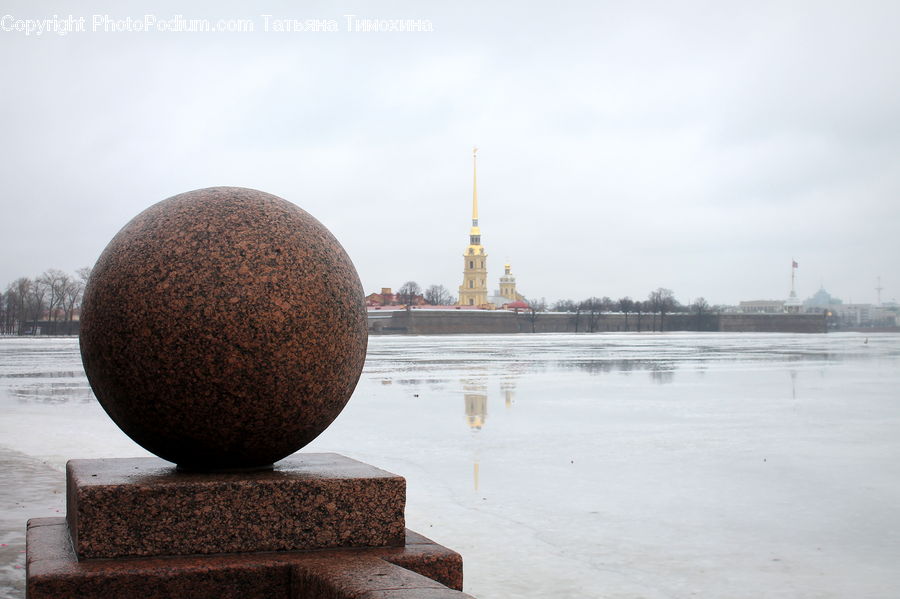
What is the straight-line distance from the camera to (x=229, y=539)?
175 inches

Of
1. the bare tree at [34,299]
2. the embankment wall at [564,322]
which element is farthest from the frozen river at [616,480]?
the bare tree at [34,299]

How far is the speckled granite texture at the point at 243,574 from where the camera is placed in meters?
4.01

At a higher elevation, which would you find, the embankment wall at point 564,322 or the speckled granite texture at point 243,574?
the embankment wall at point 564,322

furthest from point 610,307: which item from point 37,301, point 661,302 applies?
point 37,301

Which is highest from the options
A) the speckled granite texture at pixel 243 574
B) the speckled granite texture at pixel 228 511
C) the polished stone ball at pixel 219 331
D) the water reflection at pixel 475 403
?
the polished stone ball at pixel 219 331

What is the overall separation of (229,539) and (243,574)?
0.80 feet

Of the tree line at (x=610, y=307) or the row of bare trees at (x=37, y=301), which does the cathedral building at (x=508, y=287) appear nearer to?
the tree line at (x=610, y=307)

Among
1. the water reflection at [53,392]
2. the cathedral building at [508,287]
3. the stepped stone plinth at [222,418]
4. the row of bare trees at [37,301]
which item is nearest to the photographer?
the stepped stone plinth at [222,418]

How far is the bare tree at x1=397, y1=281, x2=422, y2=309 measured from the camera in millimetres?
147887

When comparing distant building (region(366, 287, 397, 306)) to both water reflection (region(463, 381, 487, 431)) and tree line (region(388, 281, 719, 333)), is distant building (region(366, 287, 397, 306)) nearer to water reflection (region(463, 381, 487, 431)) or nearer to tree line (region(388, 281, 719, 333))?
tree line (region(388, 281, 719, 333))

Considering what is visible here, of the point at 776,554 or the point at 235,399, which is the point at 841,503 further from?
the point at 235,399

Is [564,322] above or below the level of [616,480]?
above

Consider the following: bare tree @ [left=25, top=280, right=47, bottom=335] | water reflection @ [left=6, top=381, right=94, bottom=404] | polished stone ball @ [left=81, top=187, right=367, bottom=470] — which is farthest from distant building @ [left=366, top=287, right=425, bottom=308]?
polished stone ball @ [left=81, top=187, right=367, bottom=470]

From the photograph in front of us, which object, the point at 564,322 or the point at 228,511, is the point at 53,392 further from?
the point at 564,322
